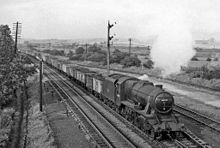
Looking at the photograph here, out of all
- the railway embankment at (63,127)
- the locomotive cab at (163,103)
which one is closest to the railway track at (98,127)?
the railway embankment at (63,127)

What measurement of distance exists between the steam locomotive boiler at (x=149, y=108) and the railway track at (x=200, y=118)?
4318mm

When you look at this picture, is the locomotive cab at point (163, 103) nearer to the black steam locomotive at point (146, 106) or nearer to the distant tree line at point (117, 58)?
the black steam locomotive at point (146, 106)

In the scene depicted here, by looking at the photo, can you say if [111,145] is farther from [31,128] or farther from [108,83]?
[108,83]

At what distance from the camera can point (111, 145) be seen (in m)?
17.5

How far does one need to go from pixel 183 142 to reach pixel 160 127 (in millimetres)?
1598

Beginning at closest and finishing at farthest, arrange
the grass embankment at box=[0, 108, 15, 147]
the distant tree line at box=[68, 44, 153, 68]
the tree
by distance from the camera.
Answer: the grass embankment at box=[0, 108, 15, 147] < the tree < the distant tree line at box=[68, 44, 153, 68]

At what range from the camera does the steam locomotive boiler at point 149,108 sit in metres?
18.1

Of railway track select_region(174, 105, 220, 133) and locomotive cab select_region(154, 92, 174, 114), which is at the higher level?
locomotive cab select_region(154, 92, 174, 114)

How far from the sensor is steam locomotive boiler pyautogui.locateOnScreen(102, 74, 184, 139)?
18141 mm

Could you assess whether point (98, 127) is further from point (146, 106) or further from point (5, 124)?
point (5, 124)

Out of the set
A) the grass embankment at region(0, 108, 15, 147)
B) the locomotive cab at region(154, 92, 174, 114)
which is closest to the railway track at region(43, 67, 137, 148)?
A: the locomotive cab at region(154, 92, 174, 114)

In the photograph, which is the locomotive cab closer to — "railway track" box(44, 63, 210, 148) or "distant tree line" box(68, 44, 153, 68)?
"railway track" box(44, 63, 210, 148)

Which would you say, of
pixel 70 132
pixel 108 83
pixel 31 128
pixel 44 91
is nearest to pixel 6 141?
pixel 31 128

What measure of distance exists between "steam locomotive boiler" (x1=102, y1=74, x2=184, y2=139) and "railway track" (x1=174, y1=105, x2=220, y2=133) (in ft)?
14.2
